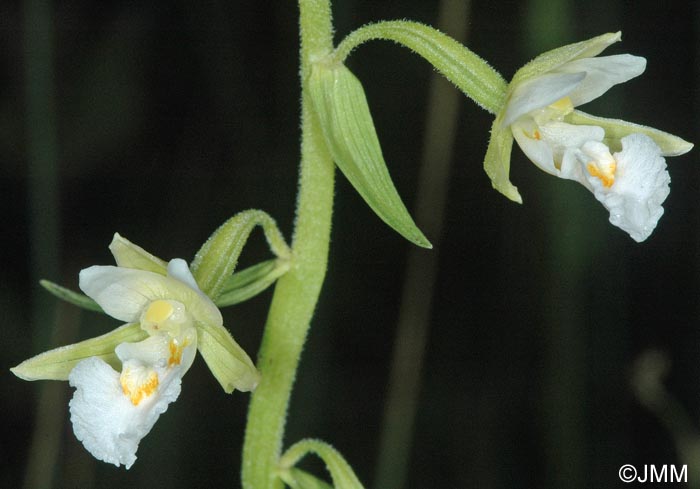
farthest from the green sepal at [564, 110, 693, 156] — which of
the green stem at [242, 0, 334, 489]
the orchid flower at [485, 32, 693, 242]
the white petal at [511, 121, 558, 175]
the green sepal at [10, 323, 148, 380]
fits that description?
the green sepal at [10, 323, 148, 380]

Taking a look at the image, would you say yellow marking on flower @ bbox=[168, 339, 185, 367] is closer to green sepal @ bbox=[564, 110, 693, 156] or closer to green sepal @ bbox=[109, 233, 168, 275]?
green sepal @ bbox=[109, 233, 168, 275]

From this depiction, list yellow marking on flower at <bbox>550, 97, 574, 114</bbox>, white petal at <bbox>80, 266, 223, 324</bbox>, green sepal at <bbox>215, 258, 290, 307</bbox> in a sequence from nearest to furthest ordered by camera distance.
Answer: white petal at <bbox>80, 266, 223, 324</bbox> → yellow marking on flower at <bbox>550, 97, 574, 114</bbox> → green sepal at <bbox>215, 258, 290, 307</bbox>

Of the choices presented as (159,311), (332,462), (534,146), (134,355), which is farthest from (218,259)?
(534,146)

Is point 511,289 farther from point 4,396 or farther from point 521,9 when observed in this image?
point 4,396

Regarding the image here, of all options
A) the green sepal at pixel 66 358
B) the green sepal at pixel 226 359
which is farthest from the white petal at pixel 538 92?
the green sepal at pixel 66 358

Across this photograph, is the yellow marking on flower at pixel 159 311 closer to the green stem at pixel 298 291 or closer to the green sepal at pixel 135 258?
the green sepal at pixel 135 258

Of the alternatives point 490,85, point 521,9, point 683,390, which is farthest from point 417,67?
point 490,85

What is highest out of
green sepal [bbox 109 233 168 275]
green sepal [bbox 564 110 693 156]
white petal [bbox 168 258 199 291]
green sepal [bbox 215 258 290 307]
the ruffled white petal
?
green sepal [bbox 564 110 693 156]
